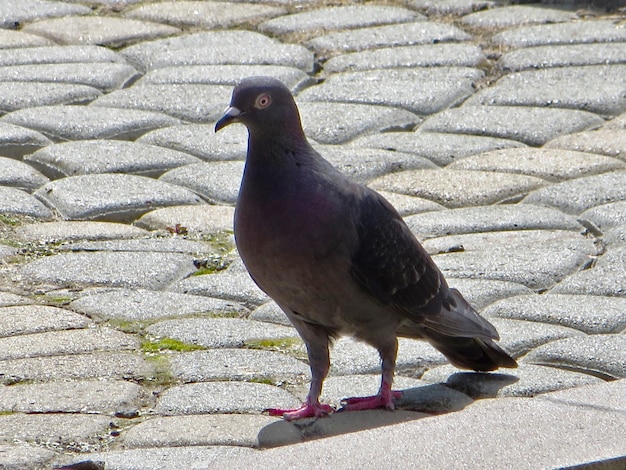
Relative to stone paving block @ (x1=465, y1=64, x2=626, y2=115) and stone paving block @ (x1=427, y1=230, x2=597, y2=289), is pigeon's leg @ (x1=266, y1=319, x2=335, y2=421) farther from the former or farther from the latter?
stone paving block @ (x1=465, y1=64, x2=626, y2=115)

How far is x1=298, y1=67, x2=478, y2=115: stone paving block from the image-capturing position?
6.03m

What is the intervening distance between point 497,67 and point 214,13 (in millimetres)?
2037

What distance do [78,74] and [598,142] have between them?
8.89 feet

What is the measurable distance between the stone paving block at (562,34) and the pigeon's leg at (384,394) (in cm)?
407

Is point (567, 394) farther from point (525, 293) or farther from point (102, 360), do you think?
point (102, 360)

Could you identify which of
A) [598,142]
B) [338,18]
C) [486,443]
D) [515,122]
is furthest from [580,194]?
[338,18]

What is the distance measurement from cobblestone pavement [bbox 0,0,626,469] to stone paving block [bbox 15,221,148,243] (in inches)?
0.4

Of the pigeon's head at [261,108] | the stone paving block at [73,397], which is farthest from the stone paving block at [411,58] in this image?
the stone paving block at [73,397]

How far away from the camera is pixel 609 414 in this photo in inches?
111

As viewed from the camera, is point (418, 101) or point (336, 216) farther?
point (418, 101)

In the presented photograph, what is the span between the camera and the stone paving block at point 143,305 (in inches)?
149

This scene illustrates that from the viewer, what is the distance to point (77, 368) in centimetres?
333

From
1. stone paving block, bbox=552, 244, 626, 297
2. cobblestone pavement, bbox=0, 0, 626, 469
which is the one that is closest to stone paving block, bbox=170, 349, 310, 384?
cobblestone pavement, bbox=0, 0, 626, 469

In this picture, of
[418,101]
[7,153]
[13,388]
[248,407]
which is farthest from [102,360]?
[418,101]
